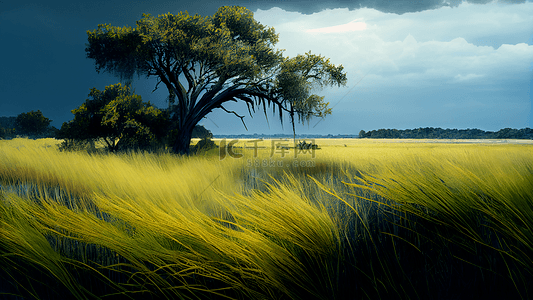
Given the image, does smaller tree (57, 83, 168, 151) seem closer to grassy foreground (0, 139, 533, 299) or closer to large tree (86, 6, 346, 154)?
large tree (86, 6, 346, 154)

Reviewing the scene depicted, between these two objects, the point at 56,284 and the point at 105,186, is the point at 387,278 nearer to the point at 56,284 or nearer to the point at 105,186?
the point at 56,284

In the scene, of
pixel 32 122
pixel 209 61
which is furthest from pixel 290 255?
pixel 32 122

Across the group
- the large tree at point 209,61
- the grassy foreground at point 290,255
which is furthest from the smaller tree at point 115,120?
the grassy foreground at point 290,255

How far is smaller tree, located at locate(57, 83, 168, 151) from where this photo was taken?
11.3 m

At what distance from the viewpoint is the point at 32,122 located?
31.0 m

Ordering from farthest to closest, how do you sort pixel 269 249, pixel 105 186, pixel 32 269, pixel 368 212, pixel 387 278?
pixel 105 186 → pixel 368 212 → pixel 32 269 → pixel 269 249 → pixel 387 278

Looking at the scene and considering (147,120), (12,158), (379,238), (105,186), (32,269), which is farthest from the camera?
(147,120)

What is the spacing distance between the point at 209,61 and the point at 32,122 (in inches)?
1375

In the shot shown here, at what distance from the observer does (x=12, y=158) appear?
730 cm

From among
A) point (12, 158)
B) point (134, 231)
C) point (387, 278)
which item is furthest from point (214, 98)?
point (387, 278)

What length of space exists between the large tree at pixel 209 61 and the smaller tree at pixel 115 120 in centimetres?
136

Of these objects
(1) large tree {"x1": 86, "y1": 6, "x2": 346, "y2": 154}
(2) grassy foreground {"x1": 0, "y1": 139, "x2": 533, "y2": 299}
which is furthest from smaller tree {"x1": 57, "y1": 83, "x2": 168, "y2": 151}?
(2) grassy foreground {"x1": 0, "y1": 139, "x2": 533, "y2": 299}

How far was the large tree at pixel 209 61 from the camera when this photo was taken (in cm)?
1103

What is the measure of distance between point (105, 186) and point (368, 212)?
163 inches
